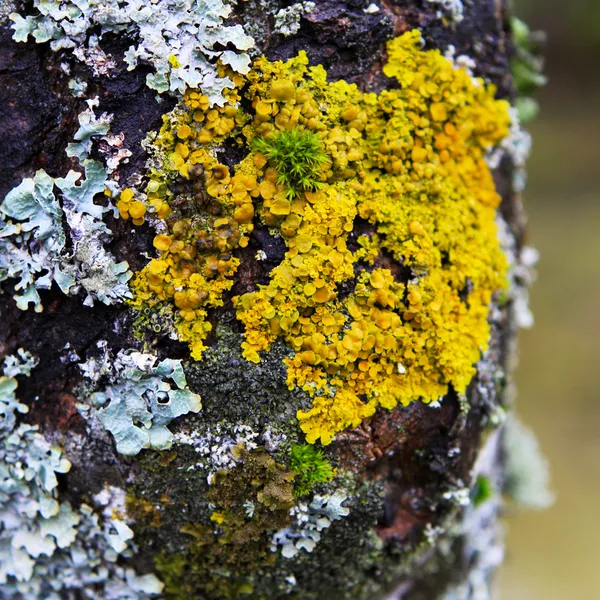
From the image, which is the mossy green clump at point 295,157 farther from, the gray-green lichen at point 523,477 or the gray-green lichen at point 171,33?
the gray-green lichen at point 523,477

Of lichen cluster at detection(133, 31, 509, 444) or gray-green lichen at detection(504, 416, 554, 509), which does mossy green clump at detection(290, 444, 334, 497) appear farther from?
gray-green lichen at detection(504, 416, 554, 509)

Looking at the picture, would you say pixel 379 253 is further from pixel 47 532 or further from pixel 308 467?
pixel 47 532

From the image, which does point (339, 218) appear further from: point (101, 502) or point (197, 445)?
point (101, 502)

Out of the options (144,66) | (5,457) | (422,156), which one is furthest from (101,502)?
(422,156)

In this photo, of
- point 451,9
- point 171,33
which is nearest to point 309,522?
point 171,33

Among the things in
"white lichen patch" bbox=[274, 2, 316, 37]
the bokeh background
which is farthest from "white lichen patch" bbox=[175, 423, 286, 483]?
the bokeh background

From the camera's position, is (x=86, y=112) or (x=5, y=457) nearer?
(x=86, y=112)

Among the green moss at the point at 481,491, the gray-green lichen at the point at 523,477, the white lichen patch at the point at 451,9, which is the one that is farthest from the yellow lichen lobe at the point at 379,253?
the gray-green lichen at the point at 523,477
